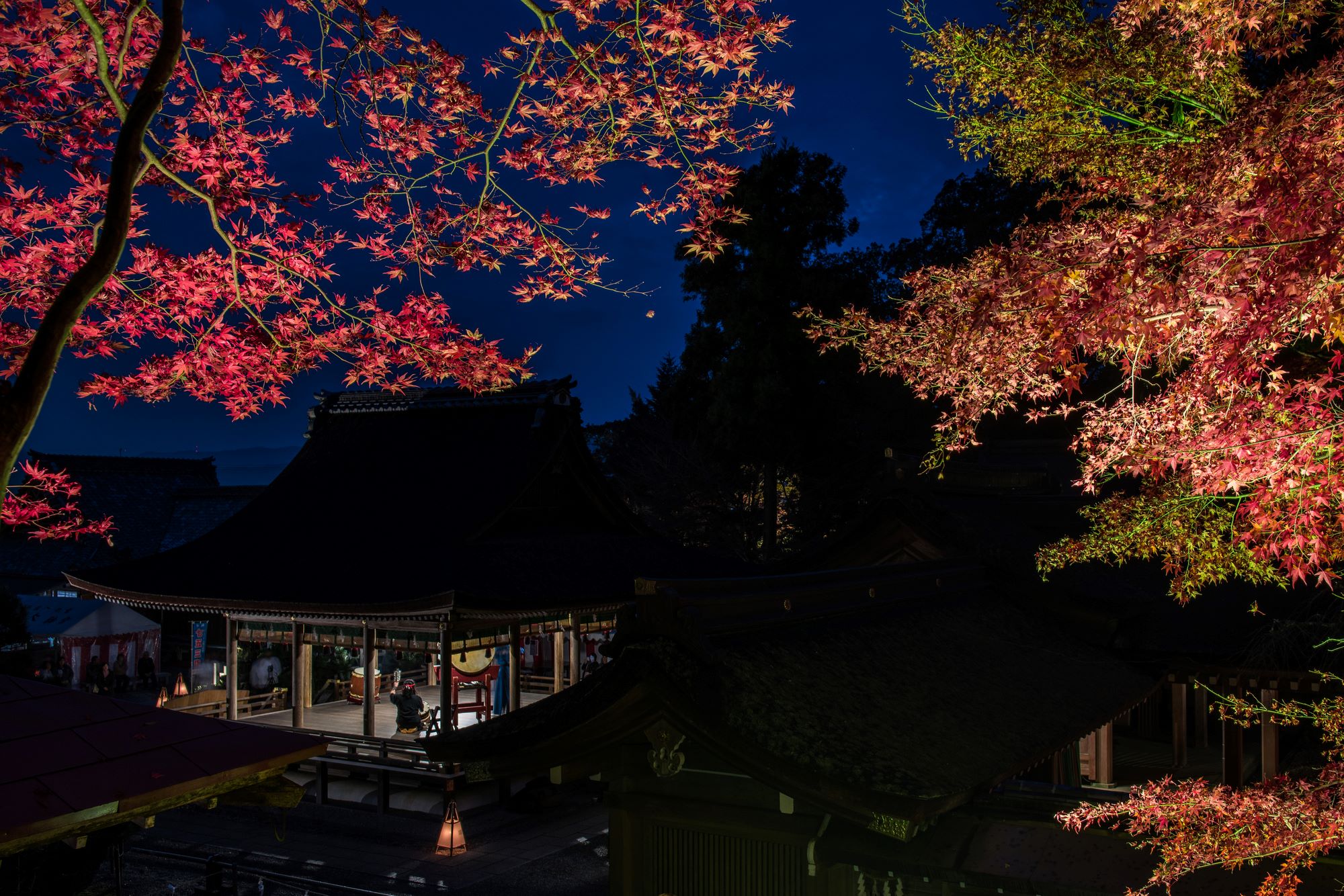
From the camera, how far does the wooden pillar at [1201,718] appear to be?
12.2m

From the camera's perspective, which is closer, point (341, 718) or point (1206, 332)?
point (1206, 332)

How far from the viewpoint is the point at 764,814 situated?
16.3 feet

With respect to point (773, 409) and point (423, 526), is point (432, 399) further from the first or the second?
point (773, 409)

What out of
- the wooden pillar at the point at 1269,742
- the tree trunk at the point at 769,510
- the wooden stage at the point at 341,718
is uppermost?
the tree trunk at the point at 769,510

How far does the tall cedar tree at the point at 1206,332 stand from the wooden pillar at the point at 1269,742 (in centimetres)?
400

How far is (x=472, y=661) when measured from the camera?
15.7 m

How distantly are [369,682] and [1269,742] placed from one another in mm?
12933

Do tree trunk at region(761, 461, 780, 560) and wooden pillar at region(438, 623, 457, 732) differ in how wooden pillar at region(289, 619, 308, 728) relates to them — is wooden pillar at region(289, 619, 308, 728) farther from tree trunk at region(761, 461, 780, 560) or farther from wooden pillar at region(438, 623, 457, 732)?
tree trunk at region(761, 461, 780, 560)

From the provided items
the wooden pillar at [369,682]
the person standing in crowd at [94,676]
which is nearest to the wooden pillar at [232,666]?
the wooden pillar at [369,682]

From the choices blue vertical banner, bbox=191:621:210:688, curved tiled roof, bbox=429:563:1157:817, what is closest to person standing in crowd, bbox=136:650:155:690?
blue vertical banner, bbox=191:621:210:688

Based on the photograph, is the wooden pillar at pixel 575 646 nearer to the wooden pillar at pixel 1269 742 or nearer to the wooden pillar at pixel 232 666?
the wooden pillar at pixel 232 666

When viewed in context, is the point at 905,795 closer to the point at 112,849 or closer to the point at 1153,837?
the point at 1153,837

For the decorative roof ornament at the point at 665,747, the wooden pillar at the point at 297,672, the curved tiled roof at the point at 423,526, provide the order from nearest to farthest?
the decorative roof ornament at the point at 665,747, the curved tiled roof at the point at 423,526, the wooden pillar at the point at 297,672

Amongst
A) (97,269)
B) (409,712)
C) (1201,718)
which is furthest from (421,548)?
(1201,718)
